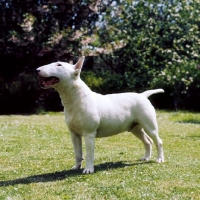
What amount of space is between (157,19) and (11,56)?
11134 mm

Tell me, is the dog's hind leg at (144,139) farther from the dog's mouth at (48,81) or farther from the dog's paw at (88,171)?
the dog's mouth at (48,81)

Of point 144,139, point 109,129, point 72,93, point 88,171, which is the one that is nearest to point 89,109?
point 72,93

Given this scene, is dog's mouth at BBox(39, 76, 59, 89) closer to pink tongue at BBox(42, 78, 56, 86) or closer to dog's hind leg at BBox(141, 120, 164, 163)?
pink tongue at BBox(42, 78, 56, 86)

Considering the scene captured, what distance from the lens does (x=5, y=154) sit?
9.60m

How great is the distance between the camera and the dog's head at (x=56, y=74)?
7.25m

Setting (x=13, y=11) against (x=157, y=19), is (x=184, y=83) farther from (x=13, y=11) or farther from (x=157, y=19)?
(x=13, y=11)

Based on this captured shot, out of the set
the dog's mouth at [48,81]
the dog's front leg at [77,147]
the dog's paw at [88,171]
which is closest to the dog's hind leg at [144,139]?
the dog's front leg at [77,147]

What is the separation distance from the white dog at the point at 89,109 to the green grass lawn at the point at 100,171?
645 mm

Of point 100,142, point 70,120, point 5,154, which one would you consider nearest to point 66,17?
point 100,142

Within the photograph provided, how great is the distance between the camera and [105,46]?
25.2 metres

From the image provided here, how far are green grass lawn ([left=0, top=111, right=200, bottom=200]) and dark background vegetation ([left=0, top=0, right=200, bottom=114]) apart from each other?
33.2ft

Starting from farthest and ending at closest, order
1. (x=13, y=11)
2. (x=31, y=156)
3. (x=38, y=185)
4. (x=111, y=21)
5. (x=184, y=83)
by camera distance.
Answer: (x=111, y=21) → (x=184, y=83) → (x=13, y=11) → (x=31, y=156) → (x=38, y=185)

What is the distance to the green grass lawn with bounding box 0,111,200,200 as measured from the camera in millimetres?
6160

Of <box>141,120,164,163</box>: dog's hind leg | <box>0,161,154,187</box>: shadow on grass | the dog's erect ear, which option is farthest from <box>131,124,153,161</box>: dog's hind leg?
the dog's erect ear
